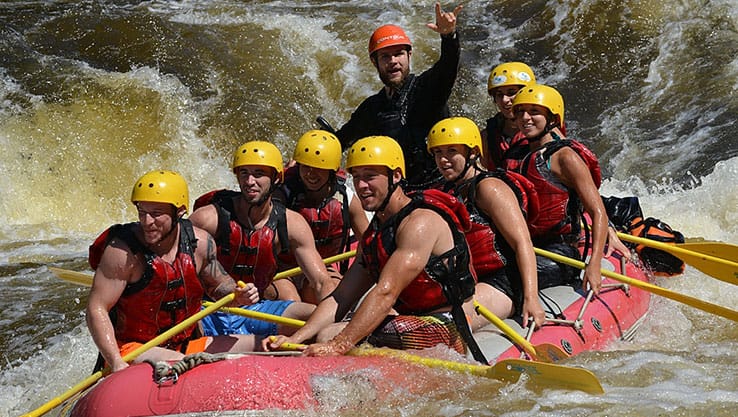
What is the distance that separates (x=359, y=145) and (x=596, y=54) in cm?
863

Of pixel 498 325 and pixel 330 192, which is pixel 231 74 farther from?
pixel 498 325

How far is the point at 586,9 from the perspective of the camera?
13.5 m

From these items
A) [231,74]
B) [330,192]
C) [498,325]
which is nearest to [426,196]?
[498,325]

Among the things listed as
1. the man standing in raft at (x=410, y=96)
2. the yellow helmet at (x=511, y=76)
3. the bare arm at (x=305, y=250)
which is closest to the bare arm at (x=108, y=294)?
the bare arm at (x=305, y=250)

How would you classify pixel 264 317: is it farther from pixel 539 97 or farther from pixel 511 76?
pixel 511 76

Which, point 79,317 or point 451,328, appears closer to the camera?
point 451,328

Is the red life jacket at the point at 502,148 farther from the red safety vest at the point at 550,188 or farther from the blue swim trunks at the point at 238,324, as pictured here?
the blue swim trunks at the point at 238,324

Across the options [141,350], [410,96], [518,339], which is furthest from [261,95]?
[141,350]

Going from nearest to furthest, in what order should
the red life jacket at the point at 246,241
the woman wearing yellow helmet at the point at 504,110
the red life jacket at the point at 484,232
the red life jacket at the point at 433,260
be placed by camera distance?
the red life jacket at the point at 433,260
the red life jacket at the point at 484,232
the red life jacket at the point at 246,241
the woman wearing yellow helmet at the point at 504,110

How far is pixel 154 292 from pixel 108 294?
0.24 metres

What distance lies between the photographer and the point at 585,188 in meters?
6.12

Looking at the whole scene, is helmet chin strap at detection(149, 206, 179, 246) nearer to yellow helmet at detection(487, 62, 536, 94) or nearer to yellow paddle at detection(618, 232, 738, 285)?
yellow helmet at detection(487, 62, 536, 94)

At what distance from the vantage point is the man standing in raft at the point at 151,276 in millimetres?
4812

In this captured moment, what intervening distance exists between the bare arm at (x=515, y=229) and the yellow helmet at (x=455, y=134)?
24cm
